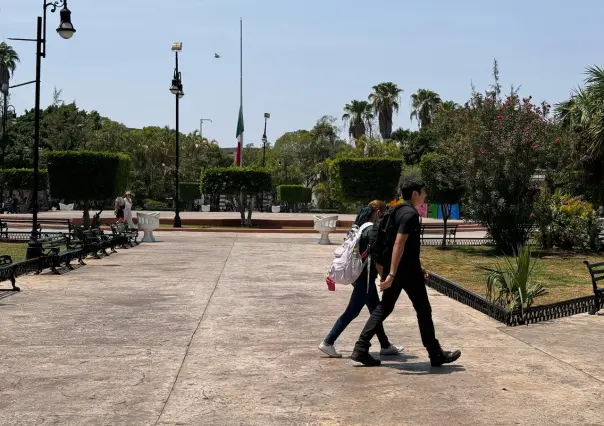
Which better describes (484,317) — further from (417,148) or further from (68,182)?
(417,148)

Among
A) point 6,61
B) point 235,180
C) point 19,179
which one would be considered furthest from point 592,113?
point 6,61

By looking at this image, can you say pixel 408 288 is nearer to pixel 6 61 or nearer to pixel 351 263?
pixel 351 263

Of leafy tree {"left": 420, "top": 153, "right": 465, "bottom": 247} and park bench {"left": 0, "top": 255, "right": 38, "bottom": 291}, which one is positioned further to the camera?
leafy tree {"left": 420, "top": 153, "right": 465, "bottom": 247}

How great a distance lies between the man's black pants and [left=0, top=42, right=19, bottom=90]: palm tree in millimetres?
77766

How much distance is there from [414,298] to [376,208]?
0.91m

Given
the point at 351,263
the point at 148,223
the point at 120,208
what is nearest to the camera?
the point at 351,263

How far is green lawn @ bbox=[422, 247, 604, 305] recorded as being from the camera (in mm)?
12078

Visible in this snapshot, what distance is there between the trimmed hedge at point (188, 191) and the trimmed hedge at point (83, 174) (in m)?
38.7

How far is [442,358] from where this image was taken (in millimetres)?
6301

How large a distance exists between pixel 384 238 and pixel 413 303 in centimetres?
59

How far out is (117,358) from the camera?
667cm

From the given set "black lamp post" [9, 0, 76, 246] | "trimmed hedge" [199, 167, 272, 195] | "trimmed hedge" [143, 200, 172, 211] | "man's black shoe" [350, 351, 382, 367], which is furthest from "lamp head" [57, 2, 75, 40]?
"trimmed hedge" [143, 200, 172, 211]

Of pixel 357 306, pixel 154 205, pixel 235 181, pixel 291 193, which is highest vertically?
pixel 235 181

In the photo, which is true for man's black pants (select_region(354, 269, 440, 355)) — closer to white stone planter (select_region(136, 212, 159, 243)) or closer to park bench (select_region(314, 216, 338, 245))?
white stone planter (select_region(136, 212, 159, 243))
